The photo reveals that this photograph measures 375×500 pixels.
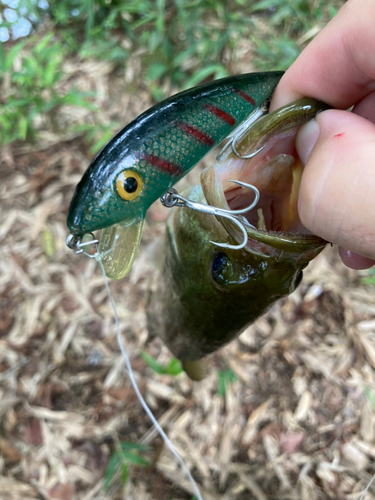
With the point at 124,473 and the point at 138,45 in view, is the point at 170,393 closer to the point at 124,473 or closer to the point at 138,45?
the point at 124,473

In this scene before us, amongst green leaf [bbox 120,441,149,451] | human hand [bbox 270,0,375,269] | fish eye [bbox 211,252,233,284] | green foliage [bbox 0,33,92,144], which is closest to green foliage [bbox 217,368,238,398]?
green leaf [bbox 120,441,149,451]

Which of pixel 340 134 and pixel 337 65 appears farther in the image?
pixel 337 65

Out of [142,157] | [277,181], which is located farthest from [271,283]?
[142,157]

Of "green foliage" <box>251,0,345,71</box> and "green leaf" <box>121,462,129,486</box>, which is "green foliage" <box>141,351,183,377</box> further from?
"green foliage" <box>251,0,345,71</box>

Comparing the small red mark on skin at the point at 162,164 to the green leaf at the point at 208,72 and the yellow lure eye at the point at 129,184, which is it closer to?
the yellow lure eye at the point at 129,184

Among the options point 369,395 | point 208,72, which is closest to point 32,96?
point 208,72
